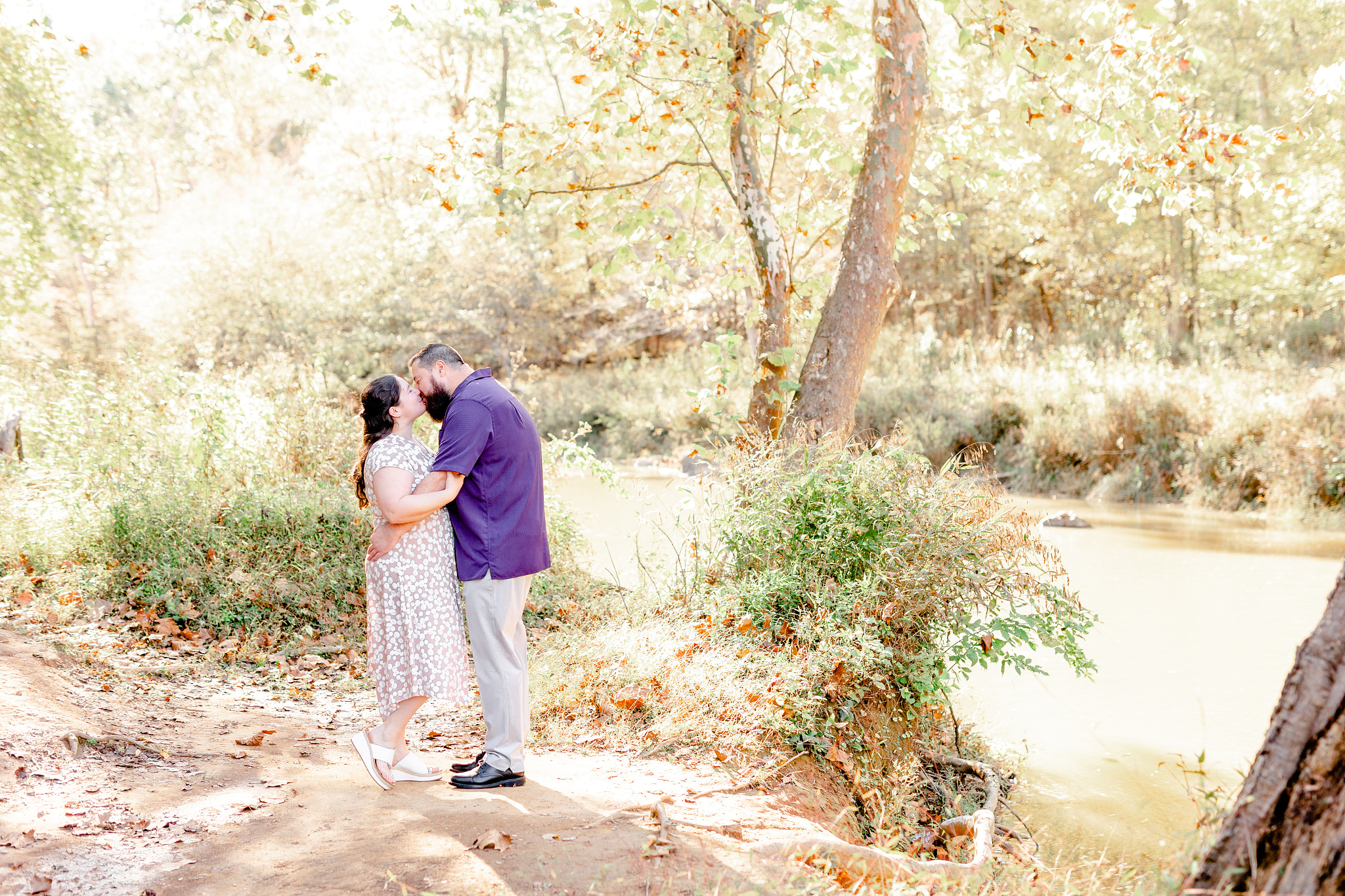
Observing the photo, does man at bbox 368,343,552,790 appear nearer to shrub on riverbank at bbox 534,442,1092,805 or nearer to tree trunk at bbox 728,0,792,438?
shrub on riverbank at bbox 534,442,1092,805

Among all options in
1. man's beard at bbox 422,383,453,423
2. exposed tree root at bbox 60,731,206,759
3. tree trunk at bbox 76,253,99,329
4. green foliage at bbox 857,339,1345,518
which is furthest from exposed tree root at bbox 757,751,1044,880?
tree trunk at bbox 76,253,99,329

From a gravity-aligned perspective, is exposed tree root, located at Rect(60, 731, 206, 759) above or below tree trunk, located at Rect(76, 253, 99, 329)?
below

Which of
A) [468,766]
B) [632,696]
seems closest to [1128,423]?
[632,696]

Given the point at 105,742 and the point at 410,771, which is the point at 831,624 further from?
the point at 105,742

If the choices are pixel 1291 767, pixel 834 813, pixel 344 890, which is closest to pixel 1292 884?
pixel 1291 767

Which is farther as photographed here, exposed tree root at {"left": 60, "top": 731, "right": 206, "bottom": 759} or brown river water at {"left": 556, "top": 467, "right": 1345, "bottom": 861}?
brown river water at {"left": 556, "top": 467, "right": 1345, "bottom": 861}

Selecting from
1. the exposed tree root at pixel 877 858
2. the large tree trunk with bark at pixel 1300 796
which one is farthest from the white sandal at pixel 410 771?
the large tree trunk with bark at pixel 1300 796

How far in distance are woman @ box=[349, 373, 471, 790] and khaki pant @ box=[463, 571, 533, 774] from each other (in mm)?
117

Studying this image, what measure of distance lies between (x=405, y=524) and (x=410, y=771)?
120cm

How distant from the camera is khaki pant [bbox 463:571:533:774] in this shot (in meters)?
4.20

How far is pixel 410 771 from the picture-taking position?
14.5ft

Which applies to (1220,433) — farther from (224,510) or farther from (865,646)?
(224,510)

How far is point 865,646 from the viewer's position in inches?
203

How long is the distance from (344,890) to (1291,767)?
9.42 feet
